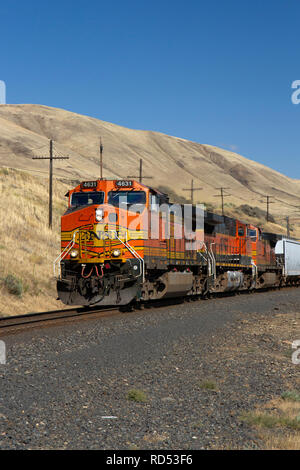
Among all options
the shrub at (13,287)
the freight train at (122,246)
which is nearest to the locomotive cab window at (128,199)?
the freight train at (122,246)

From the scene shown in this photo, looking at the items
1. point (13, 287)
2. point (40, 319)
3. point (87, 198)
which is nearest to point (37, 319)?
point (40, 319)

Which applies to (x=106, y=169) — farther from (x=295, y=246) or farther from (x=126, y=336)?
(x=126, y=336)

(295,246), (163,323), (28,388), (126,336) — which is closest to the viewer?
(28,388)

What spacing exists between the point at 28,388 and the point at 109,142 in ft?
531

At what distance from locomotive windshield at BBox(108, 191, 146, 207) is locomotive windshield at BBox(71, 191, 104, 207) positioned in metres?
0.34

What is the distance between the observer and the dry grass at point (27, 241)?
21.2 m

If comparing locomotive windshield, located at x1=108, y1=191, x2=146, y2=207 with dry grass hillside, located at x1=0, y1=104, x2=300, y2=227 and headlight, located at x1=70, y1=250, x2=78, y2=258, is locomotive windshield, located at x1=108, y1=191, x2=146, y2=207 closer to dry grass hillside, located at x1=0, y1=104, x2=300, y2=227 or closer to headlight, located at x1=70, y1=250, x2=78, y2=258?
headlight, located at x1=70, y1=250, x2=78, y2=258

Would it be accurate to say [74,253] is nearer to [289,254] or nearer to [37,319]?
[37,319]

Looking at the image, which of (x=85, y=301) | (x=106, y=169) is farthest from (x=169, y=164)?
(x=85, y=301)

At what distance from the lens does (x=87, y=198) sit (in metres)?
17.1

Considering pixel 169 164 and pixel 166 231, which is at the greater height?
pixel 169 164

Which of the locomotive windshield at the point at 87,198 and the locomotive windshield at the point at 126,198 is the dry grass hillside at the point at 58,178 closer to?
the locomotive windshield at the point at 87,198
